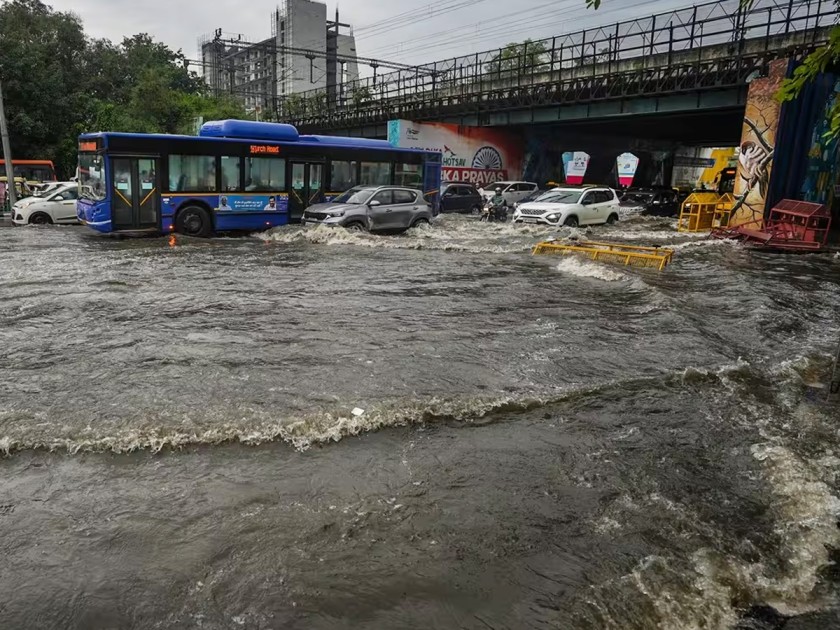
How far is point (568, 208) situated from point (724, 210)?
6.58 metres

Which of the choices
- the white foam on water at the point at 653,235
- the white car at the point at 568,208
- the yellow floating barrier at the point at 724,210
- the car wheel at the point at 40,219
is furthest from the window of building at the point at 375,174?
the yellow floating barrier at the point at 724,210

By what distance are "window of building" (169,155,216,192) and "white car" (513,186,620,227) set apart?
1033 cm

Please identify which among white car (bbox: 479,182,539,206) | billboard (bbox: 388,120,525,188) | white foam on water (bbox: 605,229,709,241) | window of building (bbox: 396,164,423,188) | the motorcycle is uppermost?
billboard (bbox: 388,120,525,188)

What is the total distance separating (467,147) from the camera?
124 feet

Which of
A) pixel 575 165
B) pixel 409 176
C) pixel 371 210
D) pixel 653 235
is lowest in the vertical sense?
pixel 653 235

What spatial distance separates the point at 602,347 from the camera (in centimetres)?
830

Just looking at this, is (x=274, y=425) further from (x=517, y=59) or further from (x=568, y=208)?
(x=517, y=59)

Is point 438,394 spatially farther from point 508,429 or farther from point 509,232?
point 509,232

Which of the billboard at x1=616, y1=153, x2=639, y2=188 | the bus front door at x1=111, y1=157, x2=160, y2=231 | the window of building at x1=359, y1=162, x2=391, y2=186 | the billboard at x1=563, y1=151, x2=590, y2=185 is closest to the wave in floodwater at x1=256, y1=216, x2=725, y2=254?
the window of building at x1=359, y1=162, x2=391, y2=186

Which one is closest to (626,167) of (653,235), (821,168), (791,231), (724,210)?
(724,210)

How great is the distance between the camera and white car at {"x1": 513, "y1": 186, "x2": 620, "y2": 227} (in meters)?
22.1

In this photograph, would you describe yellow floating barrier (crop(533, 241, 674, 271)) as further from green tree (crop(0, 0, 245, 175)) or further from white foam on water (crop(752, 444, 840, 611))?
green tree (crop(0, 0, 245, 175))

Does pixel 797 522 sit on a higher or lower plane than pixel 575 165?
lower

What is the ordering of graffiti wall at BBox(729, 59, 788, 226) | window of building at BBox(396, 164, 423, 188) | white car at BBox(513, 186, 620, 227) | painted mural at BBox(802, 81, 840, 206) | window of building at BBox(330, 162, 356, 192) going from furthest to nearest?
window of building at BBox(396, 164, 423, 188)
painted mural at BBox(802, 81, 840, 206)
white car at BBox(513, 186, 620, 227)
graffiti wall at BBox(729, 59, 788, 226)
window of building at BBox(330, 162, 356, 192)
